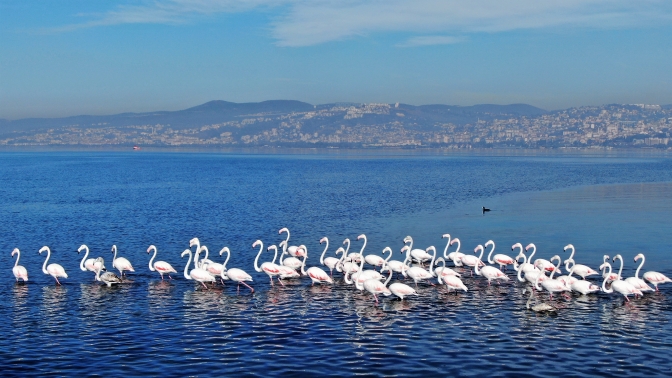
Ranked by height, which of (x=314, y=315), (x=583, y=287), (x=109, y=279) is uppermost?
(x=583, y=287)

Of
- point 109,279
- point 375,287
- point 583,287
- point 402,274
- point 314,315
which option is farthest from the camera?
point 402,274

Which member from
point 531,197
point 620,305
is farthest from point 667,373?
point 531,197

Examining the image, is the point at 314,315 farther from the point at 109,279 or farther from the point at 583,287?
the point at 583,287

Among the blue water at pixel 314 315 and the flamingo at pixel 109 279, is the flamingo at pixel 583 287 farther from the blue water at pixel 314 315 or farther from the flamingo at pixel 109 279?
the flamingo at pixel 109 279

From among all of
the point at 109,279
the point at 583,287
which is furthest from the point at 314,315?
the point at 583,287

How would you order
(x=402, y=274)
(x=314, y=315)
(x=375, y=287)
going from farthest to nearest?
(x=402, y=274) → (x=375, y=287) → (x=314, y=315)

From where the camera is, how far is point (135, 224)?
4516 cm

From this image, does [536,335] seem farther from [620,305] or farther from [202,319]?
[202,319]

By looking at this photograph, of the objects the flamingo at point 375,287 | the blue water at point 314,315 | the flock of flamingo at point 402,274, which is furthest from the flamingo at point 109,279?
the flamingo at point 375,287

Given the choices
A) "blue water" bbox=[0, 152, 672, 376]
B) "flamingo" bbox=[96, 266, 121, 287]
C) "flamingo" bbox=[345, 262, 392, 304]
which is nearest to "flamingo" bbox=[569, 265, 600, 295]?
"blue water" bbox=[0, 152, 672, 376]

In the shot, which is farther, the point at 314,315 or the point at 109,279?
the point at 109,279

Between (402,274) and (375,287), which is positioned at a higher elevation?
(375,287)

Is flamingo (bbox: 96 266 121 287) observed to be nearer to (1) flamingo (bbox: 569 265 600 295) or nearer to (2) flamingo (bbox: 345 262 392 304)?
(2) flamingo (bbox: 345 262 392 304)

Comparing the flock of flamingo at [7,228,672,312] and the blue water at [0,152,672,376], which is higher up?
the flock of flamingo at [7,228,672,312]
